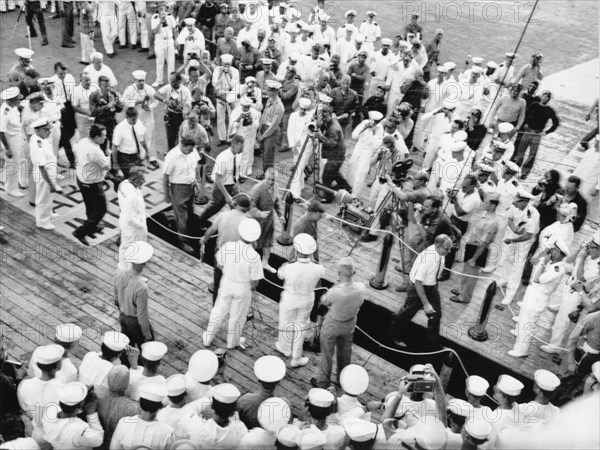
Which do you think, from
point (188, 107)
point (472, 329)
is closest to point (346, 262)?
point (472, 329)

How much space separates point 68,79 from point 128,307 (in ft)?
19.4

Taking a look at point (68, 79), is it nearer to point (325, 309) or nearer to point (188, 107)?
point (188, 107)

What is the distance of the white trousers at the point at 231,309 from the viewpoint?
796cm

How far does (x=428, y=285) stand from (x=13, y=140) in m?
6.81

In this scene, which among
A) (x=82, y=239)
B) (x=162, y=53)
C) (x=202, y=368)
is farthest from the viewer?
(x=162, y=53)

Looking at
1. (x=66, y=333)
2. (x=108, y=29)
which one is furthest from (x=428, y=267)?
(x=108, y=29)

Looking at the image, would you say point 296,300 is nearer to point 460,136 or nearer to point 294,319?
point 294,319

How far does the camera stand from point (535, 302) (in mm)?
8625

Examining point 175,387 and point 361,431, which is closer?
point 361,431

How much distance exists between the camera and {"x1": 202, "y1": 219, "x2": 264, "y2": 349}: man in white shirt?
308 inches

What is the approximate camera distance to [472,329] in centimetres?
934

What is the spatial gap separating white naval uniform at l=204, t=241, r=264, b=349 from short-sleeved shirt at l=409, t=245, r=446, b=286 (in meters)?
1.85

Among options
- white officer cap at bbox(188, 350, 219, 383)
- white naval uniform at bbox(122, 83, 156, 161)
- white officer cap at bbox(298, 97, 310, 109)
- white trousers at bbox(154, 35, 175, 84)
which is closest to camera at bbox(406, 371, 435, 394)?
white officer cap at bbox(188, 350, 219, 383)

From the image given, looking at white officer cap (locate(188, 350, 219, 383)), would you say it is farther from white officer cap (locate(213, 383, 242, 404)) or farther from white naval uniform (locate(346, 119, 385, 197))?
white naval uniform (locate(346, 119, 385, 197))
